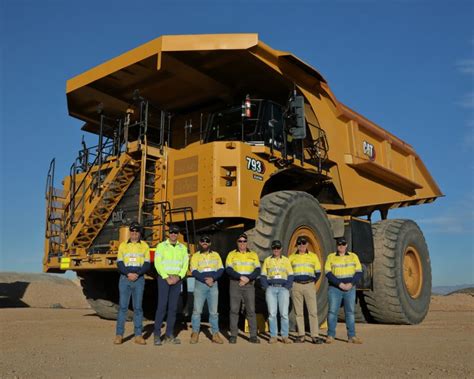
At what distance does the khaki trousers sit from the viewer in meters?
7.31

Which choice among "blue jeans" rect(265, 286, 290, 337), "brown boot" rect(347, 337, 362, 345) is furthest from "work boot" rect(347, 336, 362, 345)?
"blue jeans" rect(265, 286, 290, 337)

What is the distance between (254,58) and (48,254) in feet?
14.8

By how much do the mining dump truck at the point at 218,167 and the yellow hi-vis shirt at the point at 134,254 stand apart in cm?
59

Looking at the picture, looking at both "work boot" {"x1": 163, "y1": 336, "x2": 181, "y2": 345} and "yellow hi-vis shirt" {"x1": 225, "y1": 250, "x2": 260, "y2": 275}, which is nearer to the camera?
"work boot" {"x1": 163, "y1": 336, "x2": 181, "y2": 345}

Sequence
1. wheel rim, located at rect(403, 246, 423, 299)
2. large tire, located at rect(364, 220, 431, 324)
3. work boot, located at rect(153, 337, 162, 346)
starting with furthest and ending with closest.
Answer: wheel rim, located at rect(403, 246, 423, 299) < large tire, located at rect(364, 220, 431, 324) < work boot, located at rect(153, 337, 162, 346)

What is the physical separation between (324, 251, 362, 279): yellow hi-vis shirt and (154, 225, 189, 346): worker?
2.13 m

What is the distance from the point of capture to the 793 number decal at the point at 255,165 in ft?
25.0

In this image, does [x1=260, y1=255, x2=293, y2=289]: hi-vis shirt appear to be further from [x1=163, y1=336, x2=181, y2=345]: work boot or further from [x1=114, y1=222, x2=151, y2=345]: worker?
[x1=114, y1=222, x2=151, y2=345]: worker

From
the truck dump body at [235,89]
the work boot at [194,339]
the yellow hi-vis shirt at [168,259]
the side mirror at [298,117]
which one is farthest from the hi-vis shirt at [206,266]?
the truck dump body at [235,89]

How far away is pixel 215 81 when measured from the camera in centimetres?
862

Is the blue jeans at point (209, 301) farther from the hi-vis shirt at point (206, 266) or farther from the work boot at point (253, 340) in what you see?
the work boot at point (253, 340)

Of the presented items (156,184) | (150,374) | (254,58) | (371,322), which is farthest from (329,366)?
(371,322)

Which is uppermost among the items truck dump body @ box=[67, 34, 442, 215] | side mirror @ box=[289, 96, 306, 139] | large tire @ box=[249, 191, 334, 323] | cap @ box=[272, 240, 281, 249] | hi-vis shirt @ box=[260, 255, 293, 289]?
truck dump body @ box=[67, 34, 442, 215]

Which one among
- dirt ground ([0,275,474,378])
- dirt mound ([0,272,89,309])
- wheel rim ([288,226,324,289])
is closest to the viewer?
dirt ground ([0,275,474,378])
